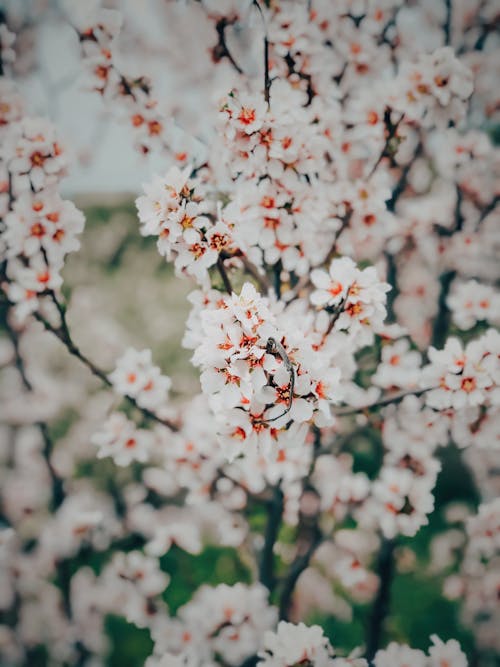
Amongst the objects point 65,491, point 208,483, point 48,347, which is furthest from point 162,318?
point 208,483

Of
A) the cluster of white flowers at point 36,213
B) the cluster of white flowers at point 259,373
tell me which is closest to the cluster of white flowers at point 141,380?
the cluster of white flowers at point 36,213

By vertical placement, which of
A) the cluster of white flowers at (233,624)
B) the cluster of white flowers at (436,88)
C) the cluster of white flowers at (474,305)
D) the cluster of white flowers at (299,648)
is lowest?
the cluster of white flowers at (299,648)

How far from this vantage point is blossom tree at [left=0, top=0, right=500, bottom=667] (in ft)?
5.13

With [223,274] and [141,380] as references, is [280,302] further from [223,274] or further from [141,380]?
[141,380]

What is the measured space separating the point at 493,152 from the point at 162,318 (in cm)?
479

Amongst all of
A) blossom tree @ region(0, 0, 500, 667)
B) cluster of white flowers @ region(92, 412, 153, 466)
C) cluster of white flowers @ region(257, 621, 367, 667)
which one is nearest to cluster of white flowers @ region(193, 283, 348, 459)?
blossom tree @ region(0, 0, 500, 667)

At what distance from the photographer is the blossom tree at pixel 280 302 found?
156cm

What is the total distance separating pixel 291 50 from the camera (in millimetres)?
1945

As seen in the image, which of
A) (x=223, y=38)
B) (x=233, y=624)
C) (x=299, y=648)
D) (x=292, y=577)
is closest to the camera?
(x=299, y=648)

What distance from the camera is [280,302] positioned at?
5.80 ft

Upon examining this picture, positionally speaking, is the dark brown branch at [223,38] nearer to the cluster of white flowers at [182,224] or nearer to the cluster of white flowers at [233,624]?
the cluster of white flowers at [182,224]

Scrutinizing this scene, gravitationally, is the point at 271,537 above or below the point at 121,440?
below

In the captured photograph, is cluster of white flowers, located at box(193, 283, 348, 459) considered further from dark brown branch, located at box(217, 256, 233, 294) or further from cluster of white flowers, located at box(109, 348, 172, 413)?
cluster of white flowers, located at box(109, 348, 172, 413)

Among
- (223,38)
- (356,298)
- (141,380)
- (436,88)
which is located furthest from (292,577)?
(223,38)
